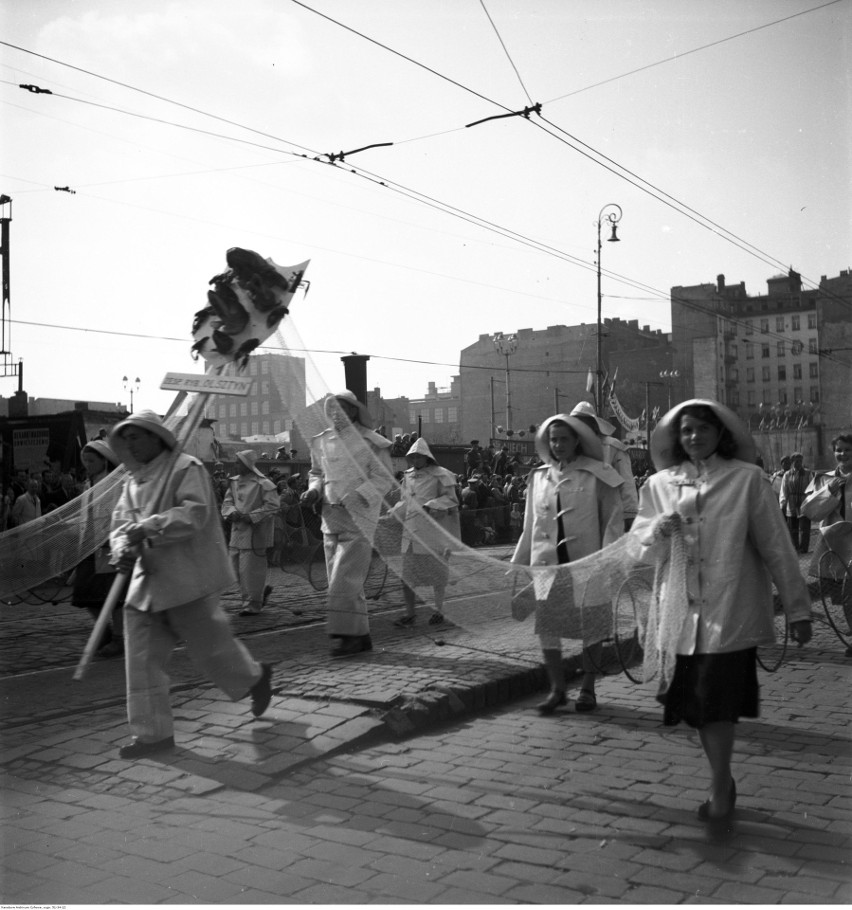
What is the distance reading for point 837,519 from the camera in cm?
818

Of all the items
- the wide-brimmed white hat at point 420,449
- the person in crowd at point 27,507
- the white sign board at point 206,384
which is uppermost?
the white sign board at point 206,384

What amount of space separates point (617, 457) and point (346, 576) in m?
2.18

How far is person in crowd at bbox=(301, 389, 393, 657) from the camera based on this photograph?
6.64m

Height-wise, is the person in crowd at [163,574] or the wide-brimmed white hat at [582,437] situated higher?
the wide-brimmed white hat at [582,437]

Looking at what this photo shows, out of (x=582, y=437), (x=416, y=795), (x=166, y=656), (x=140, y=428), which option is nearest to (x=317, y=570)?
(x=582, y=437)

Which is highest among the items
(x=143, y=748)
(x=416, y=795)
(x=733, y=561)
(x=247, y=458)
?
(x=247, y=458)

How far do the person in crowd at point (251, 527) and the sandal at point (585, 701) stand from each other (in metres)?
4.80

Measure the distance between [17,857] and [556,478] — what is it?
11.6 ft

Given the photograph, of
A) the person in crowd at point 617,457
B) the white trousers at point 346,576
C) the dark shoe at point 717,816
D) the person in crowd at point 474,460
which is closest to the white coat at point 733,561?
the dark shoe at point 717,816

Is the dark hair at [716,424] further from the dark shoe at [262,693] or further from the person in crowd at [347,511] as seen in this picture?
the person in crowd at [347,511]

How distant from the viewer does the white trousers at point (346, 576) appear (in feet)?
24.6

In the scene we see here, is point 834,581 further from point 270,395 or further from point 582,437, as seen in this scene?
point 270,395

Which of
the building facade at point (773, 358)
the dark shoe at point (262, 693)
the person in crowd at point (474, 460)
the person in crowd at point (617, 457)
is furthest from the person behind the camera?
the building facade at point (773, 358)

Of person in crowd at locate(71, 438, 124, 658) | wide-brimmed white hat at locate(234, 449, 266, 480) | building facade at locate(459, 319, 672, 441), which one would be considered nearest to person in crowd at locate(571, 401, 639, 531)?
person in crowd at locate(71, 438, 124, 658)
